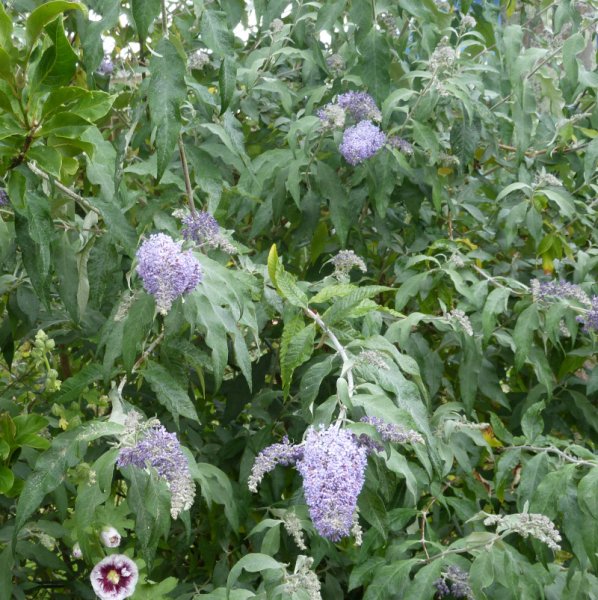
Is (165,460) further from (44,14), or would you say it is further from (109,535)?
(44,14)

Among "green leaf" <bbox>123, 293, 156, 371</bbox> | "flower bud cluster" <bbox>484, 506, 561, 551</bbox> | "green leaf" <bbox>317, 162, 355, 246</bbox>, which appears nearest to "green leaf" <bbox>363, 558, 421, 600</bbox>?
"flower bud cluster" <bbox>484, 506, 561, 551</bbox>

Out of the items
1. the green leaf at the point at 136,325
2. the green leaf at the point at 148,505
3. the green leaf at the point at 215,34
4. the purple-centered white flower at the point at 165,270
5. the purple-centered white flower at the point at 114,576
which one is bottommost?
the purple-centered white flower at the point at 114,576

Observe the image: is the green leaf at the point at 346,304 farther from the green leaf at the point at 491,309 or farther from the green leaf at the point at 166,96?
the green leaf at the point at 491,309

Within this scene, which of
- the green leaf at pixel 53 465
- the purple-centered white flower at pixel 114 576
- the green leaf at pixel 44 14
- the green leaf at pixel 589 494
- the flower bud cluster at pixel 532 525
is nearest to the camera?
the green leaf at pixel 44 14

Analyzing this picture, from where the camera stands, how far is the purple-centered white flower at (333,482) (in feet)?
4.83

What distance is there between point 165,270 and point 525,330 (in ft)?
3.95

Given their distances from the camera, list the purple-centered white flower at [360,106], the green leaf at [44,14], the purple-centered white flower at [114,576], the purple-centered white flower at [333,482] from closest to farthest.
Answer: the purple-centered white flower at [333,482]
the green leaf at [44,14]
the purple-centered white flower at [114,576]
the purple-centered white flower at [360,106]

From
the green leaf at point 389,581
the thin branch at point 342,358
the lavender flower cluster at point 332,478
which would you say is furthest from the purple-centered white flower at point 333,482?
the green leaf at point 389,581

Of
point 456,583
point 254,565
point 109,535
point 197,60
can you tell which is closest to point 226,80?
point 197,60

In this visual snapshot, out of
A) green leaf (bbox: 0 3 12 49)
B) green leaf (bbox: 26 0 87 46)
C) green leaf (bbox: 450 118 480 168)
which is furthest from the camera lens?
green leaf (bbox: 450 118 480 168)

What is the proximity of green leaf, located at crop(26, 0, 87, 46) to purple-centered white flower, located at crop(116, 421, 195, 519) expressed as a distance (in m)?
0.75

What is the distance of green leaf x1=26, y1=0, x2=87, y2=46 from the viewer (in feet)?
5.20

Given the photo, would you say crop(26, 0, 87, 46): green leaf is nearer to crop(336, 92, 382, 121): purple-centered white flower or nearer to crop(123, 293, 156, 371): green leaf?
crop(123, 293, 156, 371): green leaf

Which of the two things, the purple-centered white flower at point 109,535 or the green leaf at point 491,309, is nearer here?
the purple-centered white flower at point 109,535
